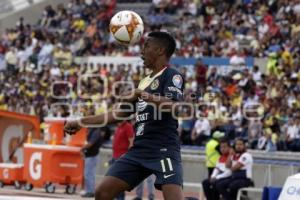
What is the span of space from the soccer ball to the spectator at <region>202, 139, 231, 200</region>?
6937 millimetres

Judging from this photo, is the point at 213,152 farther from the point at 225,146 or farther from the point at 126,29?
the point at 126,29

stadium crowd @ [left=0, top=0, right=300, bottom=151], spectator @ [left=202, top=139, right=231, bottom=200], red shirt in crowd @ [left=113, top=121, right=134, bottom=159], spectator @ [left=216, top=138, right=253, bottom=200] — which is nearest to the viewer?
spectator @ [left=216, top=138, right=253, bottom=200]

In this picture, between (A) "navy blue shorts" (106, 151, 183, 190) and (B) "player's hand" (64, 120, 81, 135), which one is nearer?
(B) "player's hand" (64, 120, 81, 135)

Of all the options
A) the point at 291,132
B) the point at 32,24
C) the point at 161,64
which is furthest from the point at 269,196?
the point at 32,24

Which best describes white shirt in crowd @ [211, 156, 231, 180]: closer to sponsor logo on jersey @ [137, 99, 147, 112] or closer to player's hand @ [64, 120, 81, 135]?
sponsor logo on jersey @ [137, 99, 147, 112]

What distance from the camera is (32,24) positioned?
120 ft

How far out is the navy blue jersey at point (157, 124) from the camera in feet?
29.3

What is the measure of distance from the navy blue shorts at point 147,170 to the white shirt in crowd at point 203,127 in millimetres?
14444

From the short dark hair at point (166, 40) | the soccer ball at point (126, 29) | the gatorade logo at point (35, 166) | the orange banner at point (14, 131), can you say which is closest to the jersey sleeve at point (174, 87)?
the short dark hair at point (166, 40)

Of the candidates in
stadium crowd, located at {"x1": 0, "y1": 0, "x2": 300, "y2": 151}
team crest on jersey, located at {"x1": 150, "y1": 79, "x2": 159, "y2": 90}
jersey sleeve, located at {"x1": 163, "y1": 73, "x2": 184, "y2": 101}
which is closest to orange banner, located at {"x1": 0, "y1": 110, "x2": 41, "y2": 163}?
stadium crowd, located at {"x1": 0, "y1": 0, "x2": 300, "y2": 151}

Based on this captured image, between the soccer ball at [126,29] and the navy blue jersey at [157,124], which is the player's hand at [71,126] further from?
the soccer ball at [126,29]

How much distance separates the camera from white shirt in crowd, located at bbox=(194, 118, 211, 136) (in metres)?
23.5

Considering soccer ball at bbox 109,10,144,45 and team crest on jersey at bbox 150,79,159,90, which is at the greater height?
soccer ball at bbox 109,10,144,45

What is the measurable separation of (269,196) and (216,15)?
668 inches
